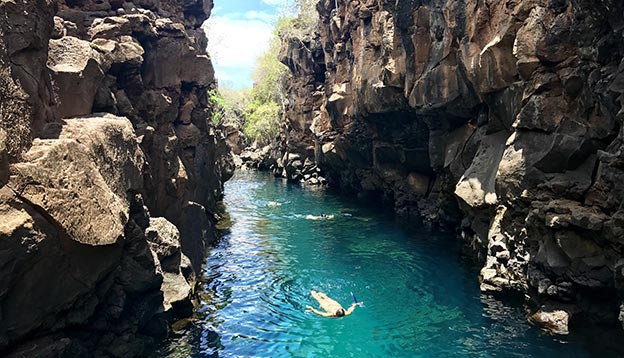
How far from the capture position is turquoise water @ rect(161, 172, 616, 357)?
1455cm

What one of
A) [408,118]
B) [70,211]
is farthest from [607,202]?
Answer: [408,118]

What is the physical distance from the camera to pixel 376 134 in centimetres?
3847

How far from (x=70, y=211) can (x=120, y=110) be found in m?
8.47

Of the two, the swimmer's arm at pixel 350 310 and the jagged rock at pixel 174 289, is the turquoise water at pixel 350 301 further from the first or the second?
the jagged rock at pixel 174 289

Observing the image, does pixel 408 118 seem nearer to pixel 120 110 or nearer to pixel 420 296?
pixel 420 296

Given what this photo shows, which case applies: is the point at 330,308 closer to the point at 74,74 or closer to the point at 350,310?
the point at 350,310

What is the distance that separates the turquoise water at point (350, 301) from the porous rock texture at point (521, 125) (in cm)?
156

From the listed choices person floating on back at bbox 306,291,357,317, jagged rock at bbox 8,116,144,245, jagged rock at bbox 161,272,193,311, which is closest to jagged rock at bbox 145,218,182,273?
jagged rock at bbox 161,272,193,311

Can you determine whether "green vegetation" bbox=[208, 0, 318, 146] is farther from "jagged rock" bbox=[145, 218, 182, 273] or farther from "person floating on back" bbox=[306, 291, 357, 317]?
"person floating on back" bbox=[306, 291, 357, 317]

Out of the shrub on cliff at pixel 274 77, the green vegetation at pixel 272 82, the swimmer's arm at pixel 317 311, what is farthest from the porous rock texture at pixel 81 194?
the shrub on cliff at pixel 274 77

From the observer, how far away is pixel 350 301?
61.4ft

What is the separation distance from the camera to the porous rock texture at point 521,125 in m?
13.9

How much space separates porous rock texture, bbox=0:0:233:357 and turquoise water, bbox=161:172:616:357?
2093 mm

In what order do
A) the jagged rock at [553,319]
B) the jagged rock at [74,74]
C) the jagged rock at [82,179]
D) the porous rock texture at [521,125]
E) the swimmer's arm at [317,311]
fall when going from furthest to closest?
the swimmer's arm at [317,311]
the jagged rock at [553,319]
the porous rock texture at [521,125]
the jagged rock at [74,74]
the jagged rock at [82,179]
